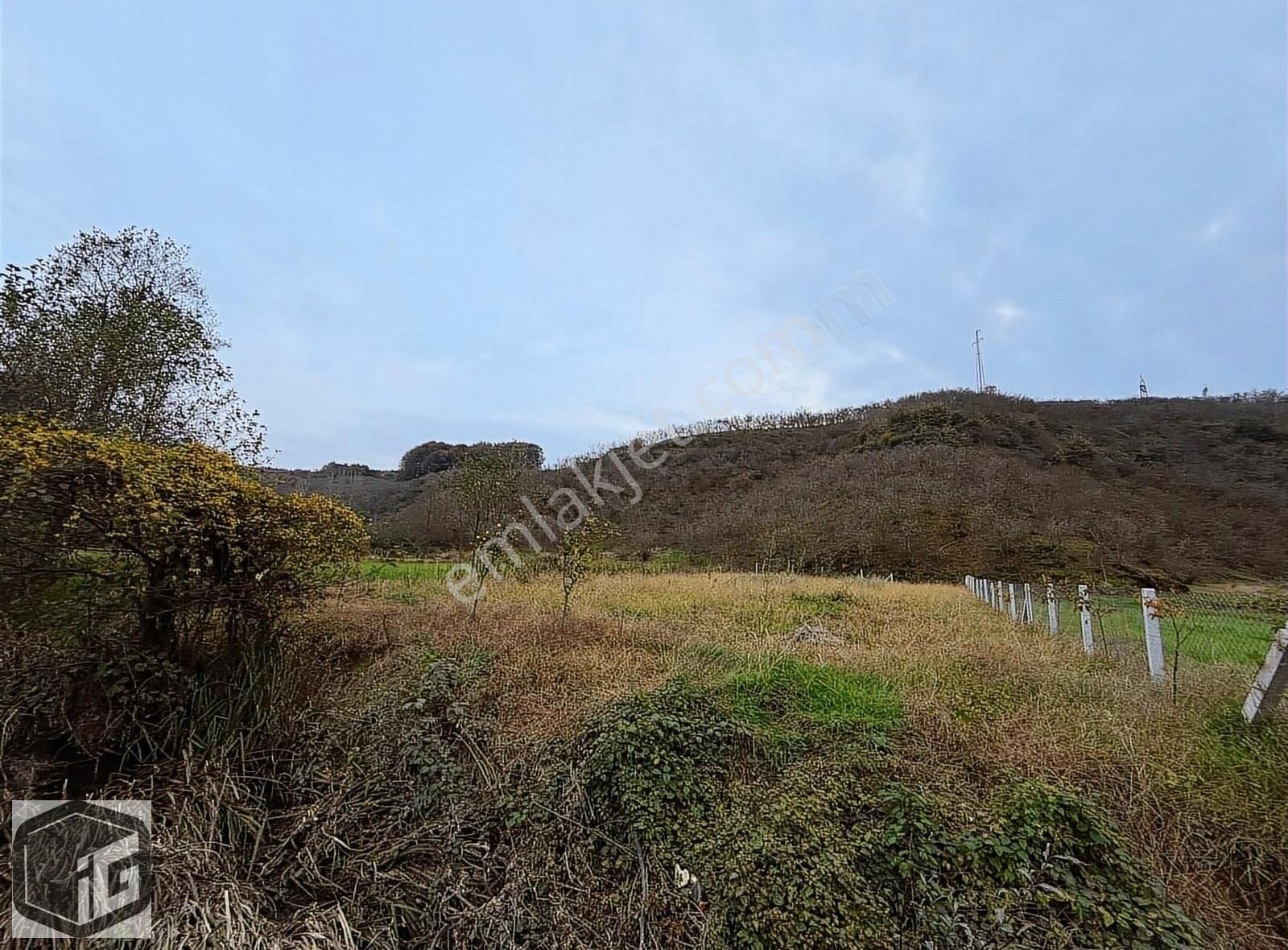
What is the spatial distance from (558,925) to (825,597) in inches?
258

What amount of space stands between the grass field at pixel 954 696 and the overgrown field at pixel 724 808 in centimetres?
2

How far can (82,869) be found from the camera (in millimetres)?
2490

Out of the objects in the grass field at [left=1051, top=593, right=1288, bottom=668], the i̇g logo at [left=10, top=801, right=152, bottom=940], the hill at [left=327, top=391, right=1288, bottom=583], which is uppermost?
the hill at [left=327, top=391, right=1288, bottom=583]

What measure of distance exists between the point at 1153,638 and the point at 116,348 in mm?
9742

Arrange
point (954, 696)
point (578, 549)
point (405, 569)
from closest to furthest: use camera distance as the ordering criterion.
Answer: point (954, 696)
point (578, 549)
point (405, 569)

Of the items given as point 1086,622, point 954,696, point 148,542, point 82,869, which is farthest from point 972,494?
point 82,869

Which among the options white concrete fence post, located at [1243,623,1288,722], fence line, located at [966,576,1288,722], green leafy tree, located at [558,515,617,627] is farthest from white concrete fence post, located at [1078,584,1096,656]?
green leafy tree, located at [558,515,617,627]

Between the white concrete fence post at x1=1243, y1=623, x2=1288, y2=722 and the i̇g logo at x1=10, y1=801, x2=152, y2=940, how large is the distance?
19.4 feet

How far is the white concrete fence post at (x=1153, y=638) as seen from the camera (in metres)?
3.75

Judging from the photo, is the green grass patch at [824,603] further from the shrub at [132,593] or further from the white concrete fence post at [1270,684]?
the shrub at [132,593]

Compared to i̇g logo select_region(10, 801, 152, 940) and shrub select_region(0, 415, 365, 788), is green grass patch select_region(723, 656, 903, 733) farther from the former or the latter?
shrub select_region(0, 415, 365, 788)

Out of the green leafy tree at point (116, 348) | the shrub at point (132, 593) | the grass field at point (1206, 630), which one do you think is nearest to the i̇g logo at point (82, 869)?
→ the shrub at point (132, 593)

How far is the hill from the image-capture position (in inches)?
599

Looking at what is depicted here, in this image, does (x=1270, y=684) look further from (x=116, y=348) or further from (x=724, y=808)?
(x=116, y=348)
